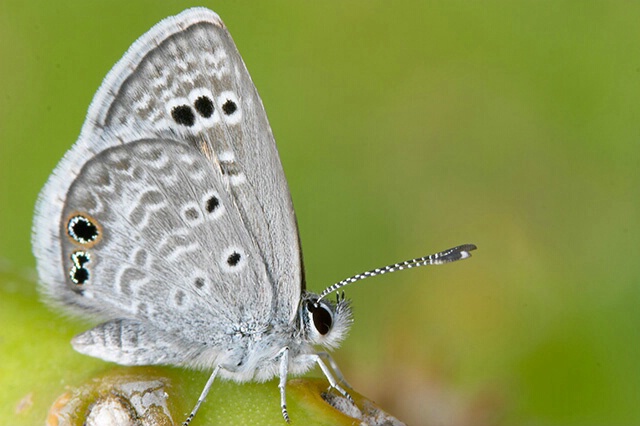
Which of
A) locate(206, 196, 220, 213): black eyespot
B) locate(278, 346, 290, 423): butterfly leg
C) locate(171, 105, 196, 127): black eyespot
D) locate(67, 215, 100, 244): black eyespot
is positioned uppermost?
locate(171, 105, 196, 127): black eyespot

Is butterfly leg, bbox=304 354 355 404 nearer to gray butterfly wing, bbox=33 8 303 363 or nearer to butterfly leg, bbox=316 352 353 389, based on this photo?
butterfly leg, bbox=316 352 353 389

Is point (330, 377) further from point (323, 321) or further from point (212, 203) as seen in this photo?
point (212, 203)

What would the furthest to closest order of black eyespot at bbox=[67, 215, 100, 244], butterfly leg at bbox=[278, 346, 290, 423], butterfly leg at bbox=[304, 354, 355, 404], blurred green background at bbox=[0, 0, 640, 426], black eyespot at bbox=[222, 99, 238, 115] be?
1. blurred green background at bbox=[0, 0, 640, 426]
2. black eyespot at bbox=[67, 215, 100, 244]
3. black eyespot at bbox=[222, 99, 238, 115]
4. butterfly leg at bbox=[304, 354, 355, 404]
5. butterfly leg at bbox=[278, 346, 290, 423]

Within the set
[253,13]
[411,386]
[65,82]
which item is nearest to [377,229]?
[411,386]

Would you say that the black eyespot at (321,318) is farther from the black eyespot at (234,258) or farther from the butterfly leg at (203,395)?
the butterfly leg at (203,395)

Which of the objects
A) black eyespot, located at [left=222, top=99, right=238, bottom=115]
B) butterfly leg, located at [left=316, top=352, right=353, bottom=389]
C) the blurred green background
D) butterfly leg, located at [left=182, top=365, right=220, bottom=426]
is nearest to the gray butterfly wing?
black eyespot, located at [left=222, top=99, right=238, bottom=115]

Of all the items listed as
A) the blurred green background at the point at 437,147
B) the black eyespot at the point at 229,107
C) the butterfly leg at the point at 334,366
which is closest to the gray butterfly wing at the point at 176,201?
the black eyespot at the point at 229,107

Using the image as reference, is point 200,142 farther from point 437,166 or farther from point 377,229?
point 437,166

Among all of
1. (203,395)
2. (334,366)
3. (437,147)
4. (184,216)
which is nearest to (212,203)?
(184,216)
